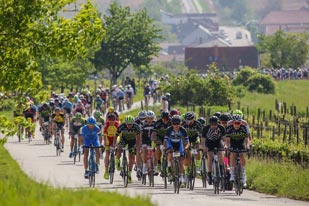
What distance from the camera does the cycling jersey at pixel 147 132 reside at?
2944cm

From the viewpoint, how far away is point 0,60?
26234 mm

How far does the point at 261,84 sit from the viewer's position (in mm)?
93625

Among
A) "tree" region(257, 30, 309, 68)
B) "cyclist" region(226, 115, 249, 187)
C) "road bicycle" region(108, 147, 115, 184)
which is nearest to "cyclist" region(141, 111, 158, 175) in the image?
"road bicycle" region(108, 147, 115, 184)

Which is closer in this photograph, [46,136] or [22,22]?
[22,22]

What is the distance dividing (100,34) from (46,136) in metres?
19.2

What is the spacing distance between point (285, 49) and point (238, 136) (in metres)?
111

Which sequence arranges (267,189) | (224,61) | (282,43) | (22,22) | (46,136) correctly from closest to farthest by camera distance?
(22,22), (267,189), (46,136), (282,43), (224,61)

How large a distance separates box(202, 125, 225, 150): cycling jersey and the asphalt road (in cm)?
104

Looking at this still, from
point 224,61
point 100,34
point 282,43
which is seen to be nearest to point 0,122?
point 100,34

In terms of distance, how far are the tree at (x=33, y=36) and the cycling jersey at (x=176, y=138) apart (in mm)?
2531

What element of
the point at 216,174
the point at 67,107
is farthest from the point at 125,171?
the point at 67,107

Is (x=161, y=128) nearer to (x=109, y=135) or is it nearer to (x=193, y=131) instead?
(x=193, y=131)

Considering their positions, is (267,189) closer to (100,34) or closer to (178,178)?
(178,178)

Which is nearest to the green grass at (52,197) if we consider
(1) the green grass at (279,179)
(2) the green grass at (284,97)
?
(1) the green grass at (279,179)
